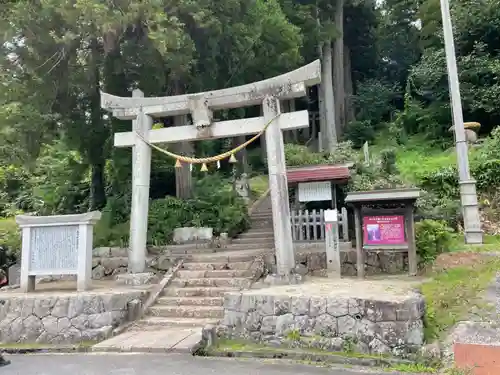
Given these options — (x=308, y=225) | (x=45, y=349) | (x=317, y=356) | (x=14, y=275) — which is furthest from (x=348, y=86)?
(x=45, y=349)

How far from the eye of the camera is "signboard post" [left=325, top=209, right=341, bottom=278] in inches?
426

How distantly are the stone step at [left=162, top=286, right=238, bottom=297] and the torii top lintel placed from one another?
4.60 m

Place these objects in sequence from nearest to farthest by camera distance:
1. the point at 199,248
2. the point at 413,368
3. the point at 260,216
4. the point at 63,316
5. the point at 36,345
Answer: the point at 413,368 < the point at 36,345 < the point at 63,316 < the point at 199,248 < the point at 260,216

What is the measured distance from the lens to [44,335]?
28.9ft

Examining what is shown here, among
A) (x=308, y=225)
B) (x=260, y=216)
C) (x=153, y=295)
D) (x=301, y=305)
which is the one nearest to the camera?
(x=301, y=305)

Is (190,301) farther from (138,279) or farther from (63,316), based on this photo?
(63,316)

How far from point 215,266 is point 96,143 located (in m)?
7.62

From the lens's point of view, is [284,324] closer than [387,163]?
Yes

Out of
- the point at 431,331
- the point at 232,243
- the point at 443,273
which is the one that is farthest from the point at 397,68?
the point at 431,331

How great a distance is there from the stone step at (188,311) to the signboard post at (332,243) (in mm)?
3220

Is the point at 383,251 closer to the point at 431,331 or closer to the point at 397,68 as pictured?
the point at 431,331

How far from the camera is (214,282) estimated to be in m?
10.3

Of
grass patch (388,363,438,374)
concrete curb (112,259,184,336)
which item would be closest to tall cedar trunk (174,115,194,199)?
concrete curb (112,259,184,336)

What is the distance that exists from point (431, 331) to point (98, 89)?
1301cm
